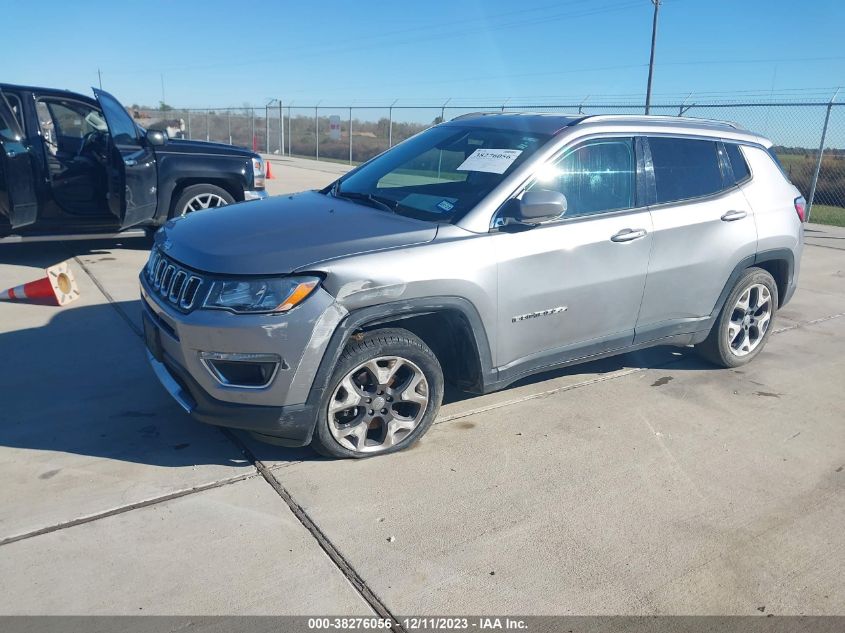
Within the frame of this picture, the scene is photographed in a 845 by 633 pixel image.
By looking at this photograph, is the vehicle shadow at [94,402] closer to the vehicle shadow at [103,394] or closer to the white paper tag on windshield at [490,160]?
the vehicle shadow at [103,394]

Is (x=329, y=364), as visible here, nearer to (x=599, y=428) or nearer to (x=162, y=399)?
(x=162, y=399)

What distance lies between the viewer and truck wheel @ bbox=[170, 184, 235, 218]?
26.3ft

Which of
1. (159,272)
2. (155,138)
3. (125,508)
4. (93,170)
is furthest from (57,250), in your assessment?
(125,508)

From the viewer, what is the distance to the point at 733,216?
4.90 metres

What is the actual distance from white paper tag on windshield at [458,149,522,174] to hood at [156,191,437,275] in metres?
0.61

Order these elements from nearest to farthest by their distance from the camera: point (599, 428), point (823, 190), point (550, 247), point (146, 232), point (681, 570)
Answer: point (681, 570) < point (550, 247) < point (599, 428) < point (146, 232) < point (823, 190)

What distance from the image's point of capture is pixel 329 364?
3.39 m

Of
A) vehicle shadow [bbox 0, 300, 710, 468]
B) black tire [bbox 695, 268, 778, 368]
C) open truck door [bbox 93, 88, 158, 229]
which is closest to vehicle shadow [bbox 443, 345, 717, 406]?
vehicle shadow [bbox 0, 300, 710, 468]

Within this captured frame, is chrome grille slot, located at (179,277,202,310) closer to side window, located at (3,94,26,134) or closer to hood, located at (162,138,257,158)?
side window, located at (3,94,26,134)

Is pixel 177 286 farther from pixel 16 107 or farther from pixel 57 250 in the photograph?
pixel 57 250

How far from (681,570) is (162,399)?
307 cm

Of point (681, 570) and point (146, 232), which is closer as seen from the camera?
point (681, 570)

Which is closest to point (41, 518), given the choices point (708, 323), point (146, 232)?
point (708, 323)

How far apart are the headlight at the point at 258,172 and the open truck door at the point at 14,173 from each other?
Result: 2340 millimetres
